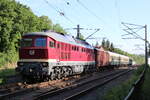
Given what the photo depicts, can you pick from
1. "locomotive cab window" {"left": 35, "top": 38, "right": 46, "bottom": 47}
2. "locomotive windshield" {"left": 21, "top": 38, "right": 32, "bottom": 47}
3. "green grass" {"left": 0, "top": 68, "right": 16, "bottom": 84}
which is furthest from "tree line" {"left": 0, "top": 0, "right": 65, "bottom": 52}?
"locomotive cab window" {"left": 35, "top": 38, "right": 46, "bottom": 47}

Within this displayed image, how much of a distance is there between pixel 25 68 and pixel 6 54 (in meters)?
35.1

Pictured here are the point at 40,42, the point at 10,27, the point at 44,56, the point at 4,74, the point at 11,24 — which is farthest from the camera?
the point at 11,24

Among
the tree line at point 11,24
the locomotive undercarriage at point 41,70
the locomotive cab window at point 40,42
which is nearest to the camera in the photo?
the locomotive undercarriage at point 41,70

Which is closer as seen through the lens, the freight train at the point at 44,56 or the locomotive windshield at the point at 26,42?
the freight train at the point at 44,56

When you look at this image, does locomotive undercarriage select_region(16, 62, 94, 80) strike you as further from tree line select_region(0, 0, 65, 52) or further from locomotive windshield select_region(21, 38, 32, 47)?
tree line select_region(0, 0, 65, 52)

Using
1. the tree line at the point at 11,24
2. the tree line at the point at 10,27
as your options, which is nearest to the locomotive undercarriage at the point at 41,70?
the tree line at the point at 10,27

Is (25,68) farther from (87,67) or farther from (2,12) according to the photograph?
(2,12)

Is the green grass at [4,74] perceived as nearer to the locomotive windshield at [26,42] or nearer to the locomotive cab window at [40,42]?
the locomotive windshield at [26,42]

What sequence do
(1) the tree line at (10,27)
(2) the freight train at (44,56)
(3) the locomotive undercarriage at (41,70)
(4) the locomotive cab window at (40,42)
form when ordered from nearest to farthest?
1. (3) the locomotive undercarriage at (41,70)
2. (2) the freight train at (44,56)
3. (4) the locomotive cab window at (40,42)
4. (1) the tree line at (10,27)

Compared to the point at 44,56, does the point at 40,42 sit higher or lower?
higher

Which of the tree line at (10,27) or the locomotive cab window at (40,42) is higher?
the tree line at (10,27)

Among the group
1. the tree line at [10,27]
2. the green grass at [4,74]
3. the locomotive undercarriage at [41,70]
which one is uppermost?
the tree line at [10,27]

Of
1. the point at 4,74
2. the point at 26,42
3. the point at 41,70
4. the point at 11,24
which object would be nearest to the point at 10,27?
the point at 11,24

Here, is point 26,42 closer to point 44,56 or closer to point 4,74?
point 44,56
